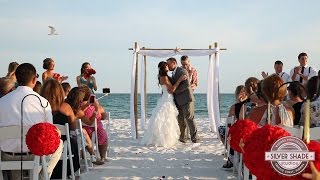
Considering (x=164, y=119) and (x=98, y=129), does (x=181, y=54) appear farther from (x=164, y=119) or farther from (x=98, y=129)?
(x=98, y=129)

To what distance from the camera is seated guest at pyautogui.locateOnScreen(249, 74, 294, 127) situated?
3.46 metres

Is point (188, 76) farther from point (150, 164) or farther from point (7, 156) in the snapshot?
point (7, 156)

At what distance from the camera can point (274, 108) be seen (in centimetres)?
395

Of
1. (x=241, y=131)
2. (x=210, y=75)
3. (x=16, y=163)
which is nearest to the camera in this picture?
(x=241, y=131)

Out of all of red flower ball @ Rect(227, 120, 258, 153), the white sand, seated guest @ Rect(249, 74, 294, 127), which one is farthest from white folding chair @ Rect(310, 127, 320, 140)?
the white sand

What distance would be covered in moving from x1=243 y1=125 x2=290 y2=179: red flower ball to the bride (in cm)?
752

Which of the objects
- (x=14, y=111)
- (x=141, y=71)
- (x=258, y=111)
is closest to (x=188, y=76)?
(x=141, y=71)

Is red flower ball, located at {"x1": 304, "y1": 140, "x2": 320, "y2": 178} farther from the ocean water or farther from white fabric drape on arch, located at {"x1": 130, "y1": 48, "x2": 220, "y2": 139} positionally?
the ocean water

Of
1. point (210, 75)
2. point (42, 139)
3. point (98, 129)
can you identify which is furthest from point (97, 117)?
point (210, 75)

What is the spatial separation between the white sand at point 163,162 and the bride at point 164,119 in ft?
0.81

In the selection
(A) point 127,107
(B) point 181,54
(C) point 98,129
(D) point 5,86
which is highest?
(B) point 181,54

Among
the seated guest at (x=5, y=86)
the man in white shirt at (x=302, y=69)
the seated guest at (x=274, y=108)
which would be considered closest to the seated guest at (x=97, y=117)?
the seated guest at (x=5, y=86)

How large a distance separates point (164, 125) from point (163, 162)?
6.45 ft

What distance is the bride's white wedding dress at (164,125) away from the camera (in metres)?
9.07
